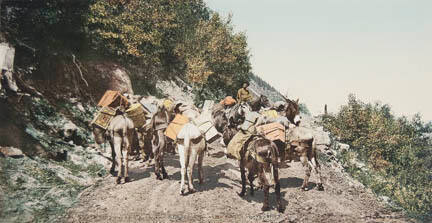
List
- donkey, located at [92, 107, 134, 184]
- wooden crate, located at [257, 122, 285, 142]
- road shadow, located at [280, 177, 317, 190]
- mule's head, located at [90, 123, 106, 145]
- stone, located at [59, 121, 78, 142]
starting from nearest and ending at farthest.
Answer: wooden crate, located at [257, 122, 285, 142]
donkey, located at [92, 107, 134, 184]
mule's head, located at [90, 123, 106, 145]
road shadow, located at [280, 177, 317, 190]
stone, located at [59, 121, 78, 142]

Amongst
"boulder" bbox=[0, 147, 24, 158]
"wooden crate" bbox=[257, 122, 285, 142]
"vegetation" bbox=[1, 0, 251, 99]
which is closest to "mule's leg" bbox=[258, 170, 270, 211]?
"wooden crate" bbox=[257, 122, 285, 142]

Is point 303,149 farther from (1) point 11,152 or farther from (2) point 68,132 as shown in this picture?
(1) point 11,152

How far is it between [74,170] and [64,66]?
6.67 m

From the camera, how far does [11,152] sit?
8508 mm

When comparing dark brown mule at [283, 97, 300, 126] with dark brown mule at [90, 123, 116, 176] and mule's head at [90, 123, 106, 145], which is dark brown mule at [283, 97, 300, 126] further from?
mule's head at [90, 123, 106, 145]

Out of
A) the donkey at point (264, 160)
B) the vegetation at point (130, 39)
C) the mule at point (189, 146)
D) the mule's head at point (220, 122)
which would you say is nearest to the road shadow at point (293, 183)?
the donkey at point (264, 160)

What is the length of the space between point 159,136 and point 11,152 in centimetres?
404

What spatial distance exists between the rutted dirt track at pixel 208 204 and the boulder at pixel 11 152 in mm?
2026

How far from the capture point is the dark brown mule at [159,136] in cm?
1020

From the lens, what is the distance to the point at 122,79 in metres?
18.9

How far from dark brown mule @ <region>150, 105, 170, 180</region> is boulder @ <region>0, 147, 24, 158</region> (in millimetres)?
3743

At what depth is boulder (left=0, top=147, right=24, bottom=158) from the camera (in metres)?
8.38

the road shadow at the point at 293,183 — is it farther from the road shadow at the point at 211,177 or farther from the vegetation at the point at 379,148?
the vegetation at the point at 379,148

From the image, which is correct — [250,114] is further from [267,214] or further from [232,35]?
[232,35]
